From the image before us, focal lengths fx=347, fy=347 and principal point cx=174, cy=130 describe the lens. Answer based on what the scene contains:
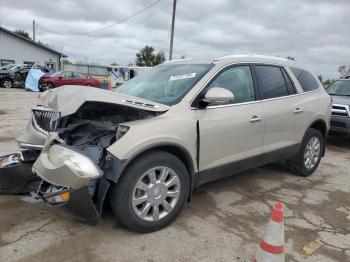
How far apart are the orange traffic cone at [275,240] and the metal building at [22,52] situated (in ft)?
113

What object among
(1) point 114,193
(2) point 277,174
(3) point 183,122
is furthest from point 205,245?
(2) point 277,174

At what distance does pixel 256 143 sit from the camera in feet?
14.4

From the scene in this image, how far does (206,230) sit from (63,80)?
21636 millimetres

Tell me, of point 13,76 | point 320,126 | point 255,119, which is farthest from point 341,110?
point 13,76

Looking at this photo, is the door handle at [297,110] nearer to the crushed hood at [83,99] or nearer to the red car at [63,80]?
the crushed hood at [83,99]

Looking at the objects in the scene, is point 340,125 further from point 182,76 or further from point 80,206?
point 80,206

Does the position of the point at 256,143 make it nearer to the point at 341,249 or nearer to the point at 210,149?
the point at 210,149

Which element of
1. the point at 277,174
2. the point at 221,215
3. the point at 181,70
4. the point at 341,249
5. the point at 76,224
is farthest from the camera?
the point at 277,174

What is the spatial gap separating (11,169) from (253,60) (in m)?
3.19

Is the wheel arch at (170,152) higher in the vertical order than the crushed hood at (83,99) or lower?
lower

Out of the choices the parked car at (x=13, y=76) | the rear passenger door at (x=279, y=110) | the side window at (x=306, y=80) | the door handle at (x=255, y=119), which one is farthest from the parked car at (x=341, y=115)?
the parked car at (x=13, y=76)

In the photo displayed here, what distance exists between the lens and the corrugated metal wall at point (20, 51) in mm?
32406

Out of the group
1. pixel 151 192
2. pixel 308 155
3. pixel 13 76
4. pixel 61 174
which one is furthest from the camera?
pixel 13 76

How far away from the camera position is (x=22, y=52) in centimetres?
3419
